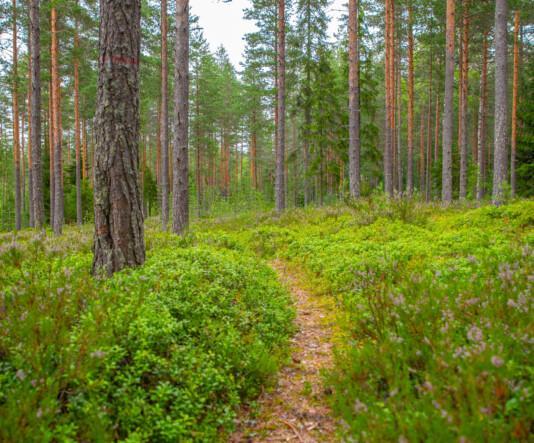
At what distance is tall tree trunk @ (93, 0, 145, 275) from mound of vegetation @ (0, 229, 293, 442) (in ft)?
2.30

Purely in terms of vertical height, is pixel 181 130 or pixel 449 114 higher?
pixel 449 114

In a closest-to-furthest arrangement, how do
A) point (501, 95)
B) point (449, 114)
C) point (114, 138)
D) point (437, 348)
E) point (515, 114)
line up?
point (437, 348) < point (114, 138) < point (501, 95) < point (449, 114) < point (515, 114)

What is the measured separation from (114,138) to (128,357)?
3392 millimetres

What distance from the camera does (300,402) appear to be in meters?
3.42

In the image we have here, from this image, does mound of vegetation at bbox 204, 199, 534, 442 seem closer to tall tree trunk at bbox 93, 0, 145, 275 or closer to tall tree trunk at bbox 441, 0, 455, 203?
tall tree trunk at bbox 93, 0, 145, 275

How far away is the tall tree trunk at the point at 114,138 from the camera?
518cm

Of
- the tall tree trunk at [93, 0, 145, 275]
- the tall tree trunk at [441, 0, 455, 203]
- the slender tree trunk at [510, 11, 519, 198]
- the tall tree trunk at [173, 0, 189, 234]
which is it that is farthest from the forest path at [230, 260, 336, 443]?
the slender tree trunk at [510, 11, 519, 198]

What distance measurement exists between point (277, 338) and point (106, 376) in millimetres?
2266

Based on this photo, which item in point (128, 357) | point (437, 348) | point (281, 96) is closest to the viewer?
point (437, 348)

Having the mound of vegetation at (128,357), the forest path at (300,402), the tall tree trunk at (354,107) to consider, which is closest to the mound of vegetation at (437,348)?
the forest path at (300,402)

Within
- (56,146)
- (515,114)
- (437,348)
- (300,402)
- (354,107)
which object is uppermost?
(515,114)

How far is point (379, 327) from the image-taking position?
363 cm

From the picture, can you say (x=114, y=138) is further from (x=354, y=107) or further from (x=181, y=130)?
(x=354, y=107)

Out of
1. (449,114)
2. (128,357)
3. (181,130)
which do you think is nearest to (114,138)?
(128,357)
